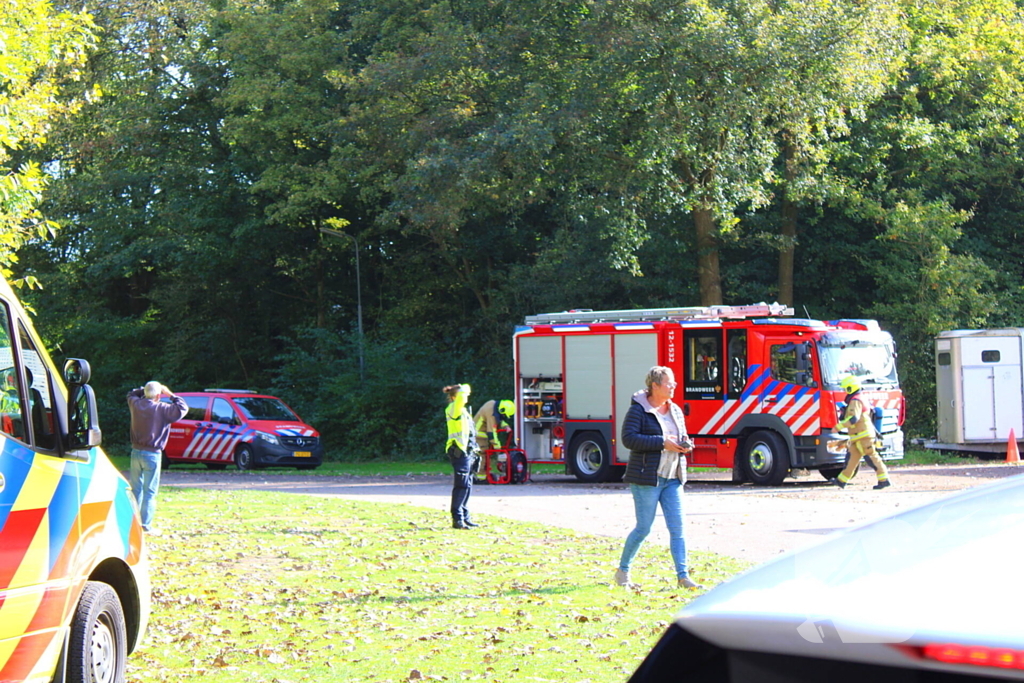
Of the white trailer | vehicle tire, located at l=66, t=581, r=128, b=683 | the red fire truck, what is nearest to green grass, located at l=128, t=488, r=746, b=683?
vehicle tire, located at l=66, t=581, r=128, b=683

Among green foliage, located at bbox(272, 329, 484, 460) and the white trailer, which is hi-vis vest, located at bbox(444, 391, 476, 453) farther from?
green foliage, located at bbox(272, 329, 484, 460)

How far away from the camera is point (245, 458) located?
93.6 ft

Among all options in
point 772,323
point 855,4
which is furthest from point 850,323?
point 855,4

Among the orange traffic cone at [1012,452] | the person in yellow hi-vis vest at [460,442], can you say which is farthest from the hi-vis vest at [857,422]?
the person in yellow hi-vis vest at [460,442]

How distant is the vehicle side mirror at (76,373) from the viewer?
593cm

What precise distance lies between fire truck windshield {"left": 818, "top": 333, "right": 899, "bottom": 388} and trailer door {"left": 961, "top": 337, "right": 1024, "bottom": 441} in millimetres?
4332

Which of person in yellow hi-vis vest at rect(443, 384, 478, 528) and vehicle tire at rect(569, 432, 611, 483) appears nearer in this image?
person in yellow hi-vis vest at rect(443, 384, 478, 528)

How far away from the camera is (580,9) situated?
88.0ft

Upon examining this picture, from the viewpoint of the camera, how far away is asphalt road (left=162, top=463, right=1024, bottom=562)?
1408 centimetres

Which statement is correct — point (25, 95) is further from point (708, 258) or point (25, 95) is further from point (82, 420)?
point (708, 258)

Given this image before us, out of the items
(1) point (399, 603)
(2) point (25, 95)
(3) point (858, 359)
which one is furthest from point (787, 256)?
(1) point (399, 603)

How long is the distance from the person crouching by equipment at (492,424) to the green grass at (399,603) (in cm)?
605

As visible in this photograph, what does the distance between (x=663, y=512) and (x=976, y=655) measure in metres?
8.42

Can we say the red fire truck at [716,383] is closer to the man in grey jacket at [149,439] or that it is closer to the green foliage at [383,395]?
the green foliage at [383,395]
